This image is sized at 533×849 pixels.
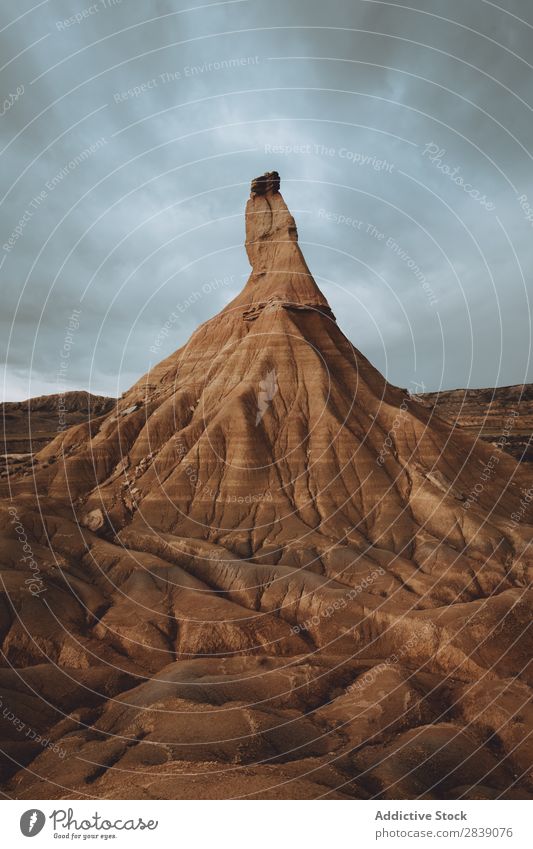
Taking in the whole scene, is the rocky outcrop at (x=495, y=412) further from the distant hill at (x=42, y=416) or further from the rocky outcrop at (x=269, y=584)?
the distant hill at (x=42, y=416)

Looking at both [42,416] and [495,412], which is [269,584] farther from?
[42,416]

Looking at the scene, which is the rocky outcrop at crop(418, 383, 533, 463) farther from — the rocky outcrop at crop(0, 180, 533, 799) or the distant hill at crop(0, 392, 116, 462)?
the distant hill at crop(0, 392, 116, 462)

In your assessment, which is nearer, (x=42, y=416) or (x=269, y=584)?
(x=269, y=584)

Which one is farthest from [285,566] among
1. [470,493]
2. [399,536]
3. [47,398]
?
[47,398]

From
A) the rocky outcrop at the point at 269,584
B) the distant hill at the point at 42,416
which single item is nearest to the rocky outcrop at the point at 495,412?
the rocky outcrop at the point at 269,584

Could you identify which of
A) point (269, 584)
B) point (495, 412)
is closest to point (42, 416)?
point (269, 584)

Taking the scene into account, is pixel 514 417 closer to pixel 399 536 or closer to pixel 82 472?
pixel 399 536

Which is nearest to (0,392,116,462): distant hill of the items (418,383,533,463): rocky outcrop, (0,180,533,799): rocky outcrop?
(0,180,533,799): rocky outcrop

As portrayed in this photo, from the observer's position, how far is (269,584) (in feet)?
102

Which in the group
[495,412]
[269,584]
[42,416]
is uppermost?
[42,416]

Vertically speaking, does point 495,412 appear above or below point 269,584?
above

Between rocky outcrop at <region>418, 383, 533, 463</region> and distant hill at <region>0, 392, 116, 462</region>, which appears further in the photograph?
distant hill at <region>0, 392, 116, 462</region>

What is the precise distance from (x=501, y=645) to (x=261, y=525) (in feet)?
60.6

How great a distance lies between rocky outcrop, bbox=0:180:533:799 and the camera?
16.5 m
